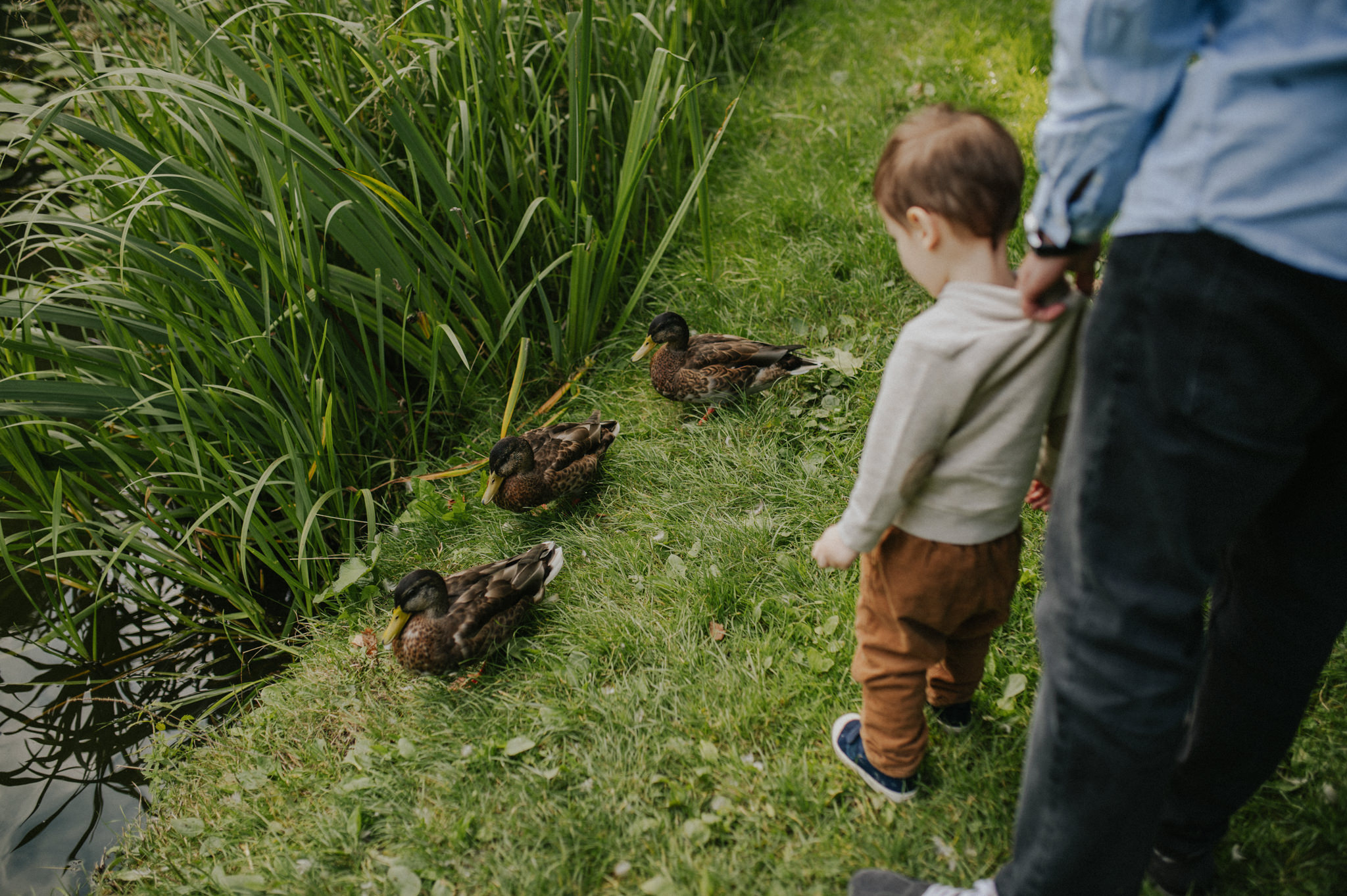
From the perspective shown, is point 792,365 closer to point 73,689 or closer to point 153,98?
point 153,98

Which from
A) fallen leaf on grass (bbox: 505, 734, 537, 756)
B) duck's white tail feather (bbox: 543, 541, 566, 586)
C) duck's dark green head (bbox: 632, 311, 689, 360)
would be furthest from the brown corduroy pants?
duck's dark green head (bbox: 632, 311, 689, 360)

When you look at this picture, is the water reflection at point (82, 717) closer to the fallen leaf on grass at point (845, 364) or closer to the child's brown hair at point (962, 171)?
the fallen leaf on grass at point (845, 364)

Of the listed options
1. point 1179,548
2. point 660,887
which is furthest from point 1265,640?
point 660,887

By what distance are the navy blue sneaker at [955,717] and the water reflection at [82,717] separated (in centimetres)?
275

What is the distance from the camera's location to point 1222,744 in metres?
1.62

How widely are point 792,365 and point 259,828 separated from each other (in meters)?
2.58

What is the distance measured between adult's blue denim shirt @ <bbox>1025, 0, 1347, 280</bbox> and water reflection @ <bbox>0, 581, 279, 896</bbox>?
359 cm

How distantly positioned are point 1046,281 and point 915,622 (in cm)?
81

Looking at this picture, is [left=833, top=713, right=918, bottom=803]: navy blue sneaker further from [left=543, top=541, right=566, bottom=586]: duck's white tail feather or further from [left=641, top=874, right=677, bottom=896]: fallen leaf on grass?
[left=543, top=541, right=566, bottom=586]: duck's white tail feather

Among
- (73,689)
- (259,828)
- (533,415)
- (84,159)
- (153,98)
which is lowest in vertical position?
(73,689)

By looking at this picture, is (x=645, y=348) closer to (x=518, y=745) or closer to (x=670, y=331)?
(x=670, y=331)

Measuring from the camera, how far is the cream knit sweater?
60.1 inches

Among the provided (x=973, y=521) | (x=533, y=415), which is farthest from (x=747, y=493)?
(x=973, y=521)

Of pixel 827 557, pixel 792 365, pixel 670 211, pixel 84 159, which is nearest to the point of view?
pixel 827 557
